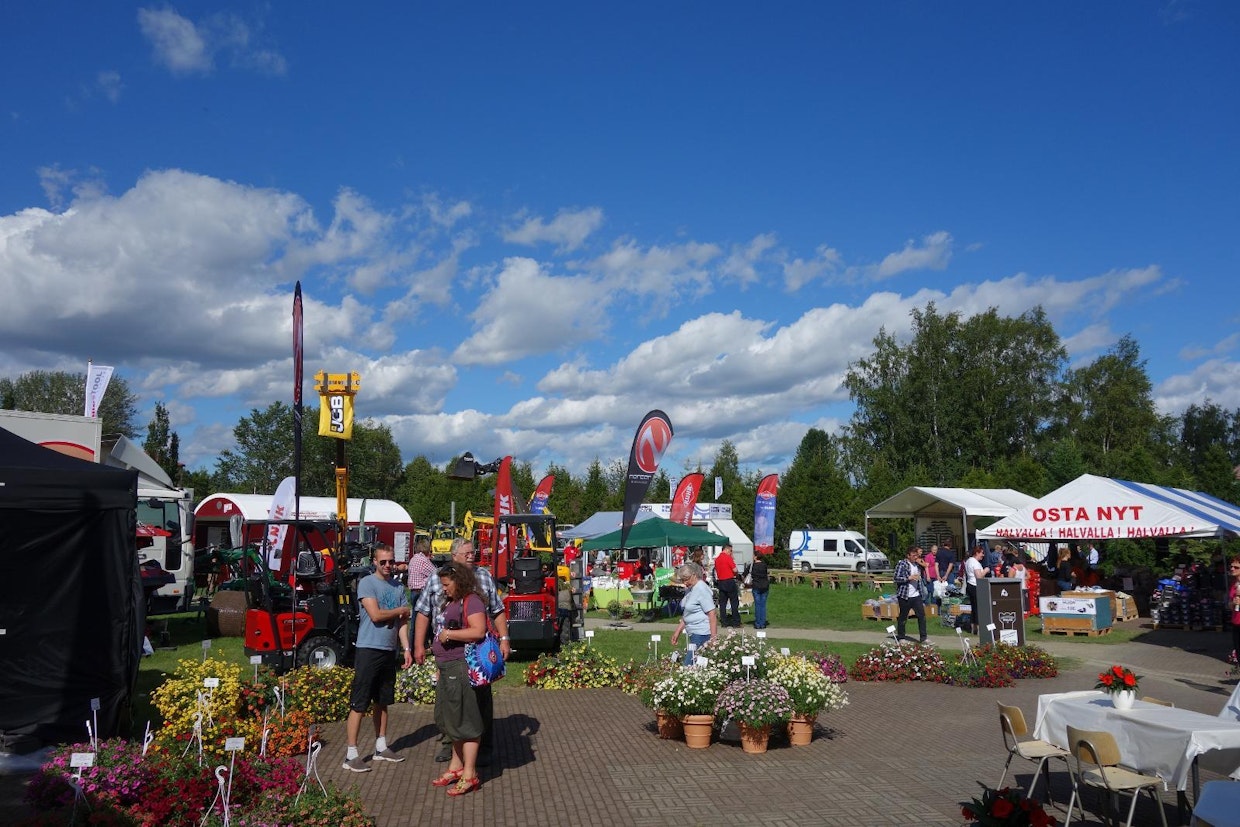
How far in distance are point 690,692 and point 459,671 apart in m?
2.37

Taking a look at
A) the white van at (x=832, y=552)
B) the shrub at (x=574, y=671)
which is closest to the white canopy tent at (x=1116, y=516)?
the shrub at (x=574, y=671)

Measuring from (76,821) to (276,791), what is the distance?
1066mm

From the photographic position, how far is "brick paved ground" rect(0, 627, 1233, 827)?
659 centimetres

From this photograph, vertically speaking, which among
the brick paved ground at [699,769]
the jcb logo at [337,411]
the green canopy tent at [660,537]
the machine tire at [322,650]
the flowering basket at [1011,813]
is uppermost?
the jcb logo at [337,411]

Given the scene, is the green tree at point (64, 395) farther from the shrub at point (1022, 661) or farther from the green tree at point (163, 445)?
the shrub at point (1022, 661)

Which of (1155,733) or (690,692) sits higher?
(1155,733)

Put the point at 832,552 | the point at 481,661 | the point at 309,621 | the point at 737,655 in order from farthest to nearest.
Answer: the point at 832,552, the point at 309,621, the point at 737,655, the point at 481,661

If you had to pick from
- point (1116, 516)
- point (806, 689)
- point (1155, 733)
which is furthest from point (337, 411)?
point (1116, 516)

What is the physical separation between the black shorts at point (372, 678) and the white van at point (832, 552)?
111ft

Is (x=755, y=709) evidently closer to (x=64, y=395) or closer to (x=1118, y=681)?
(x=1118, y=681)

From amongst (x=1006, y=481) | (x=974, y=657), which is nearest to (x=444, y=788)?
(x=974, y=657)

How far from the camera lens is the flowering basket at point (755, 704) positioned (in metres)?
8.21

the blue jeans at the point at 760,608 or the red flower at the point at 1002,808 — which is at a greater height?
the red flower at the point at 1002,808

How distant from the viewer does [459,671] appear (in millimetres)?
7094
